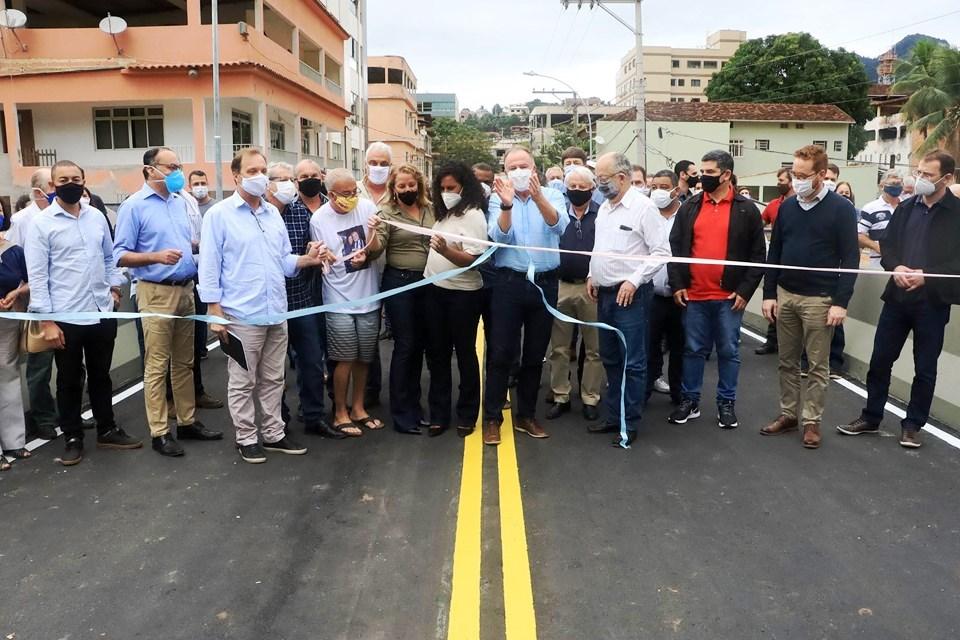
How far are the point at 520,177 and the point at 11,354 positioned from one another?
12.2ft

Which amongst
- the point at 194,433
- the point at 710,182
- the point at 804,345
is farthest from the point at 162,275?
the point at 804,345

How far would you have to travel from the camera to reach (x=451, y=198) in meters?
5.74

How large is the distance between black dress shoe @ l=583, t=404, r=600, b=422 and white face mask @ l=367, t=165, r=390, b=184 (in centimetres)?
253

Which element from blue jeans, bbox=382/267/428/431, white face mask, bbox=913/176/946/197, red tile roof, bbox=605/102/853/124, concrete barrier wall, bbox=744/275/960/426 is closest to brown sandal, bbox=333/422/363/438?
blue jeans, bbox=382/267/428/431

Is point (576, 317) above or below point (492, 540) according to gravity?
above

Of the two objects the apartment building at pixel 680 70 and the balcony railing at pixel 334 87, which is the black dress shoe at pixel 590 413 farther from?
the apartment building at pixel 680 70

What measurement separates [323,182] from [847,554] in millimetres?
4667

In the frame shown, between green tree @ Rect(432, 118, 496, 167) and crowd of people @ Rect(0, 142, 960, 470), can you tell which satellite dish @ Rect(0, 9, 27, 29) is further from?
green tree @ Rect(432, 118, 496, 167)

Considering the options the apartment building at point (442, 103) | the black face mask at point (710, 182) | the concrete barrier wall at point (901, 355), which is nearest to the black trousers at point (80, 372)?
the black face mask at point (710, 182)

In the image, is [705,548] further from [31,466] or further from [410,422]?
[31,466]

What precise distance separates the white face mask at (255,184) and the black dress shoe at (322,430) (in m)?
1.82

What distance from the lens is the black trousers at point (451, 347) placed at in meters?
6.00

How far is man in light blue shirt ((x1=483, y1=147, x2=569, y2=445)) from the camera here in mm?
5759

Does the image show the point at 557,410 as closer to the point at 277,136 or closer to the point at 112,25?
the point at 112,25
